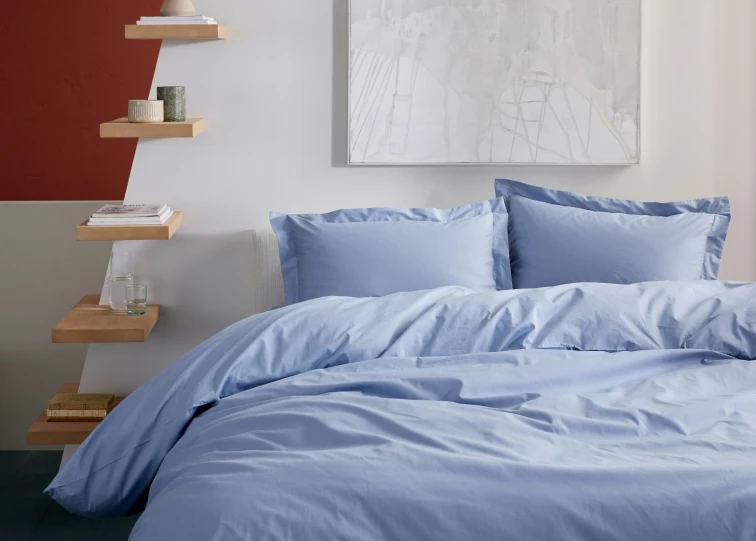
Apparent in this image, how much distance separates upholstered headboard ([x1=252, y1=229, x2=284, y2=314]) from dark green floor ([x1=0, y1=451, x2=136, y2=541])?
891mm

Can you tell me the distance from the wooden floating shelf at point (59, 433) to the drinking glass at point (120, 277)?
42 cm

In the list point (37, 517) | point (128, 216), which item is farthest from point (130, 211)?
point (37, 517)

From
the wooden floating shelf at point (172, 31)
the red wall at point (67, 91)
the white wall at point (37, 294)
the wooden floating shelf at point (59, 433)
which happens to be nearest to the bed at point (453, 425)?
the wooden floating shelf at point (59, 433)

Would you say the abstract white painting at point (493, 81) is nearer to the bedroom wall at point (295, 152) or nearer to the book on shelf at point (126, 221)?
the bedroom wall at point (295, 152)

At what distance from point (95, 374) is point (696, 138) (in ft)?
8.07

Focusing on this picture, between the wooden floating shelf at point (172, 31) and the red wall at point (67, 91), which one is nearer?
the wooden floating shelf at point (172, 31)

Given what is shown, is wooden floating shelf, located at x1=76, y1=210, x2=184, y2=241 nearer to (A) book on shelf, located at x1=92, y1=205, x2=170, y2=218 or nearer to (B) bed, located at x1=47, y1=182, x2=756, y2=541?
(A) book on shelf, located at x1=92, y1=205, x2=170, y2=218

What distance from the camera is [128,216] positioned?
2934 mm

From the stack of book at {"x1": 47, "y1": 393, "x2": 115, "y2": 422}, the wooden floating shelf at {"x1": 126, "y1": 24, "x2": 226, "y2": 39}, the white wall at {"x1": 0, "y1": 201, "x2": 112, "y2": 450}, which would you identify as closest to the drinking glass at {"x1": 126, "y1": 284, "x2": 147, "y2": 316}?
the stack of book at {"x1": 47, "y1": 393, "x2": 115, "y2": 422}

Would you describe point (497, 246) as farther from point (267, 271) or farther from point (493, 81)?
point (267, 271)

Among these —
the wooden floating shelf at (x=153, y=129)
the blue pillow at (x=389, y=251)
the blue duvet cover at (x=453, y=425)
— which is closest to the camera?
the blue duvet cover at (x=453, y=425)

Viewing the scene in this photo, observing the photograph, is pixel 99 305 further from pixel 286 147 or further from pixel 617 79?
pixel 617 79

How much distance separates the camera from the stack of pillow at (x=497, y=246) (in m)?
2.84

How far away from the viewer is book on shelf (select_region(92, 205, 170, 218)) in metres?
2.92
